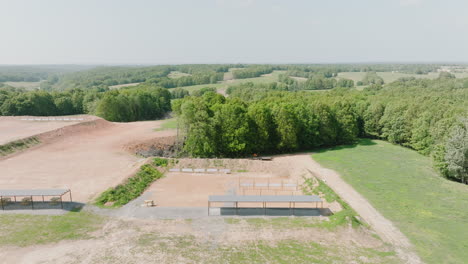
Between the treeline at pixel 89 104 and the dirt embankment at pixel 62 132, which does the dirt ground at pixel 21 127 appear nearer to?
the dirt embankment at pixel 62 132

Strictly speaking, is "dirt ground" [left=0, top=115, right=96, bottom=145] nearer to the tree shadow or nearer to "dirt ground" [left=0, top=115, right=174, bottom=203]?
"dirt ground" [left=0, top=115, right=174, bottom=203]

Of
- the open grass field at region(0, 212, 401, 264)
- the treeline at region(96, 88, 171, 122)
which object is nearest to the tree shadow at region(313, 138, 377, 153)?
the open grass field at region(0, 212, 401, 264)

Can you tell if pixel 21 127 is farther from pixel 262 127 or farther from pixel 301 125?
pixel 301 125

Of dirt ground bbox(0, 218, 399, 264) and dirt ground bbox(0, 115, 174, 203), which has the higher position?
dirt ground bbox(0, 115, 174, 203)

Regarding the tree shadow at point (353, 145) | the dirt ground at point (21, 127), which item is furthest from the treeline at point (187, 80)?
the tree shadow at point (353, 145)

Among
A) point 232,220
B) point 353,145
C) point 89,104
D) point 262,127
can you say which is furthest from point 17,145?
point 353,145

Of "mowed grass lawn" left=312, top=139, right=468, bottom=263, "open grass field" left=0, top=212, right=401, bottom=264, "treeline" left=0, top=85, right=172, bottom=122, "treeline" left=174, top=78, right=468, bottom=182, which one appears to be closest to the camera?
"open grass field" left=0, top=212, right=401, bottom=264
